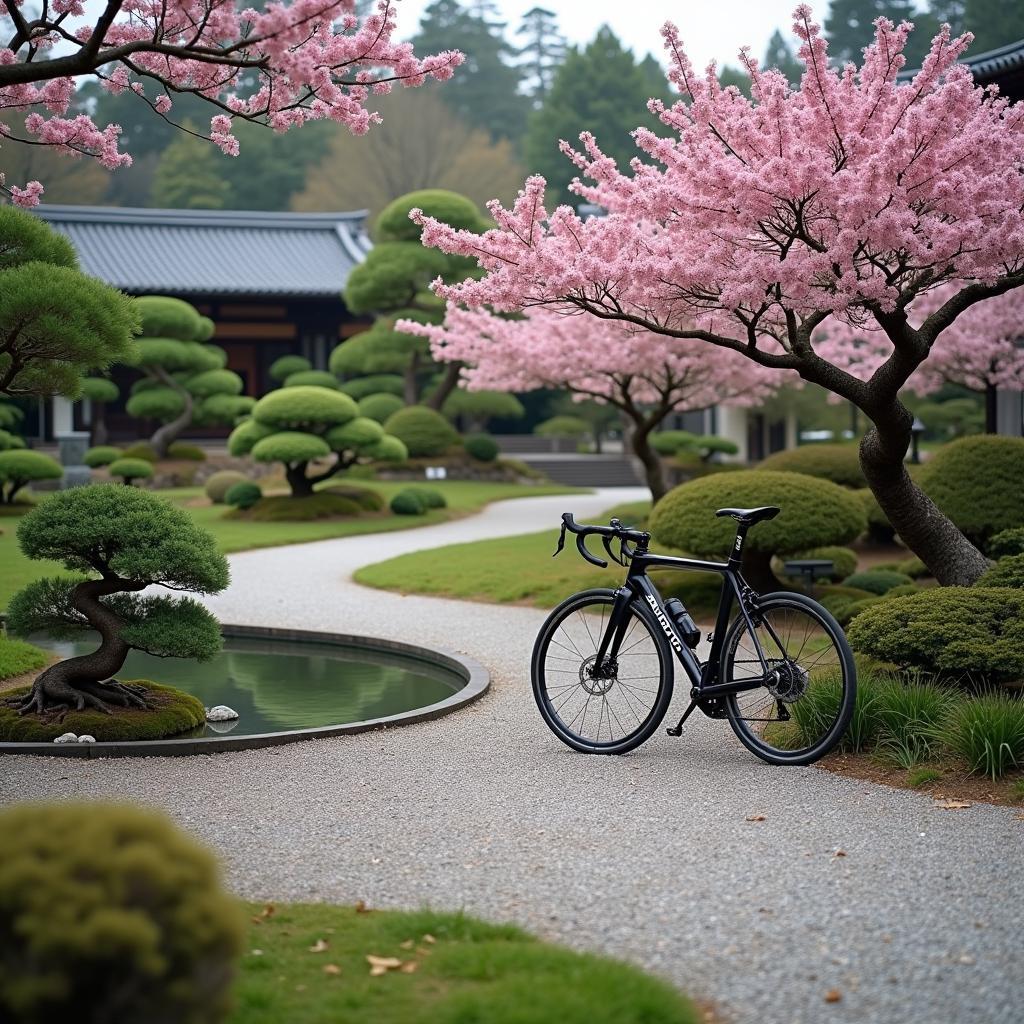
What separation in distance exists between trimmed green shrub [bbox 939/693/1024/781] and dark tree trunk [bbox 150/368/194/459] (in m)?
22.4

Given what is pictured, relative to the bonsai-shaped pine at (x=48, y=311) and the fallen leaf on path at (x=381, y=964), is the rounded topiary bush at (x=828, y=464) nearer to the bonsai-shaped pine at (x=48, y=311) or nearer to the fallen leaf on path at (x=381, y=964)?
the bonsai-shaped pine at (x=48, y=311)

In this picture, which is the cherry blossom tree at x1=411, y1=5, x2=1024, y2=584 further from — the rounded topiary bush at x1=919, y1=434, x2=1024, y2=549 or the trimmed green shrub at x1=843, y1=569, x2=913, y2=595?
the trimmed green shrub at x1=843, y1=569, x2=913, y2=595

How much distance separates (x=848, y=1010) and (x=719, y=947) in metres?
0.48

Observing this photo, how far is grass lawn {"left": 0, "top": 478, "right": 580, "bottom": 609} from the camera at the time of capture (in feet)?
46.7

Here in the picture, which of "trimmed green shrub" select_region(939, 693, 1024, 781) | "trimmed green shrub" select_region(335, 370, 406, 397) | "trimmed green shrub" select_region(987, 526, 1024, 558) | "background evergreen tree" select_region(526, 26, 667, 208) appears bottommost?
"trimmed green shrub" select_region(939, 693, 1024, 781)

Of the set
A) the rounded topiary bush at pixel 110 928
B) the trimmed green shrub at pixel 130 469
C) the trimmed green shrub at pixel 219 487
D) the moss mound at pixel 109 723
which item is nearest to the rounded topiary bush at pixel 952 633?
the moss mound at pixel 109 723

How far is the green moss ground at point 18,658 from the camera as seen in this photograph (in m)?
8.33

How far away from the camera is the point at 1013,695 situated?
21.1 ft

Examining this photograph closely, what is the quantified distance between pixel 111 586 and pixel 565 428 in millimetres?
27114

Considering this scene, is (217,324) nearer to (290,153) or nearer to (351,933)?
(290,153)

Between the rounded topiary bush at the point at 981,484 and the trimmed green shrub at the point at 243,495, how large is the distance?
40.3 ft

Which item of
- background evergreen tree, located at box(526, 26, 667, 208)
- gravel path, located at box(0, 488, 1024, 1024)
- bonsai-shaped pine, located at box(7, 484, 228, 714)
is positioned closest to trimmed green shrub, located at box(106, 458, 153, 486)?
bonsai-shaped pine, located at box(7, 484, 228, 714)

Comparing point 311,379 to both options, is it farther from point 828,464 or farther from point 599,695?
point 599,695

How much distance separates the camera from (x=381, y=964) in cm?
330
